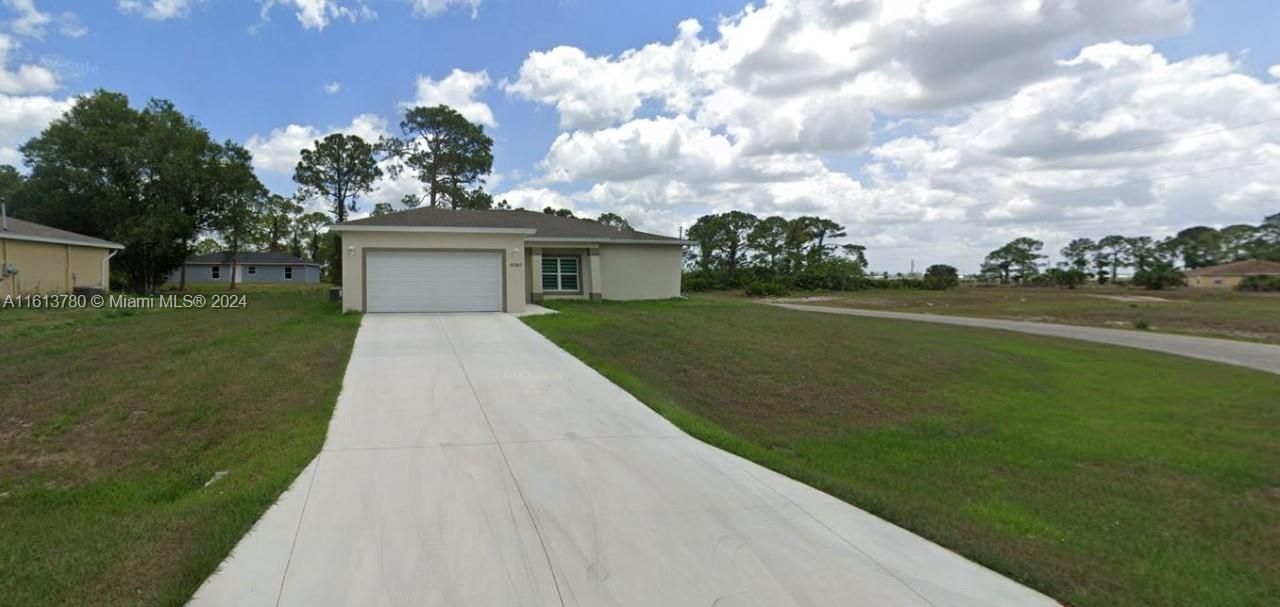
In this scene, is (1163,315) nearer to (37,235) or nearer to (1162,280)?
(1162,280)

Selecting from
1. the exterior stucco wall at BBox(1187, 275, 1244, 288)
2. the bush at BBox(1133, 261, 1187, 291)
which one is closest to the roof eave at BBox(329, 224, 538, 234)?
the bush at BBox(1133, 261, 1187, 291)

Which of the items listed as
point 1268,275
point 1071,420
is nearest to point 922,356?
point 1071,420

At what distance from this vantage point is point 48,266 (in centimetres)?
2283

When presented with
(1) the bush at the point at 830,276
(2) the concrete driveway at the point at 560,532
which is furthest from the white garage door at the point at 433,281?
(1) the bush at the point at 830,276

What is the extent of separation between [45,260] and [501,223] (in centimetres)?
1759

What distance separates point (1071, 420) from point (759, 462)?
6.08m

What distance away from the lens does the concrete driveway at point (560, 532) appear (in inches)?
130

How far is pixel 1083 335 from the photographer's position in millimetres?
22281

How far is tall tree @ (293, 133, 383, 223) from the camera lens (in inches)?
1641

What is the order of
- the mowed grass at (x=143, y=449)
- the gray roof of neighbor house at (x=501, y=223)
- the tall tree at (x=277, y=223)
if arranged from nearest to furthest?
the mowed grass at (x=143, y=449)
the gray roof of neighbor house at (x=501, y=223)
the tall tree at (x=277, y=223)

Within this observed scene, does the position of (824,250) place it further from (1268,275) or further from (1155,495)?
(1155,495)

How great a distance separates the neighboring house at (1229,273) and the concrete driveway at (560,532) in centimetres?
7390

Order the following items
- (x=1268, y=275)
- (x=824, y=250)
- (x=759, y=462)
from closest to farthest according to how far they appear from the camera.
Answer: (x=759, y=462), (x=1268, y=275), (x=824, y=250)

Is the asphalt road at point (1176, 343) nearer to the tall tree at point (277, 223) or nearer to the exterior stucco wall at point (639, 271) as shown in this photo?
the exterior stucco wall at point (639, 271)
